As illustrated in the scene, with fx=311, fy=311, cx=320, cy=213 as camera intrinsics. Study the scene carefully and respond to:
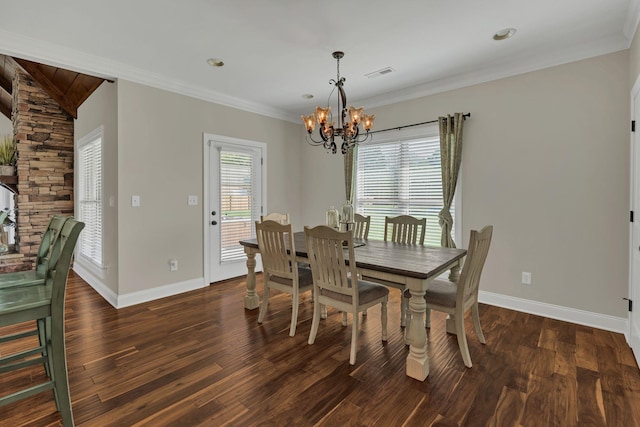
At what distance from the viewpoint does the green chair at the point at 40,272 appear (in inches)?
72.0

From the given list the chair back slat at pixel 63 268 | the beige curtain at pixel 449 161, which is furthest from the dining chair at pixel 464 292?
the chair back slat at pixel 63 268

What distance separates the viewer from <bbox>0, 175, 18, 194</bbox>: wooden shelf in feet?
15.2

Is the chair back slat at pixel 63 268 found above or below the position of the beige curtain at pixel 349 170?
below

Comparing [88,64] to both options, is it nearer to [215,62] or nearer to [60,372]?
[215,62]

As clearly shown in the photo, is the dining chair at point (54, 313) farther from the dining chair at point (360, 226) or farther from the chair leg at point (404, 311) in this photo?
the dining chair at point (360, 226)

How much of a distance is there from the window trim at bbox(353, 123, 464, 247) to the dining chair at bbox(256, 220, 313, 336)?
1.98 meters

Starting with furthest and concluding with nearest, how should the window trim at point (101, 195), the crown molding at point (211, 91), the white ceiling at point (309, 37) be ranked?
the window trim at point (101, 195)
the crown molding at point (211, 91)
the white ceiling at point (309, 37)

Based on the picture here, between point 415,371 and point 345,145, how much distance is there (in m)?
1.98

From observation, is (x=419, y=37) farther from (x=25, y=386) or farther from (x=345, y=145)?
(x=25, y=386)

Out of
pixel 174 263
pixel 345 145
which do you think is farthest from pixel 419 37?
pixel 174 263

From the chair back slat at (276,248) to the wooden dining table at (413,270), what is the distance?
0.11 m

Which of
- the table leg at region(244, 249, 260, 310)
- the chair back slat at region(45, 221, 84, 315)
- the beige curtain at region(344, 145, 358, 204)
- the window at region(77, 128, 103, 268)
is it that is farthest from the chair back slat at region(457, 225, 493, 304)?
the window at region(77, 128, 103, 268)

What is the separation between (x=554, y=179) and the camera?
315 cm

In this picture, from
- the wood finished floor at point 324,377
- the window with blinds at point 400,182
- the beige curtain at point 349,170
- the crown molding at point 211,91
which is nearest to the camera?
the wood finished floor at point 324,377
